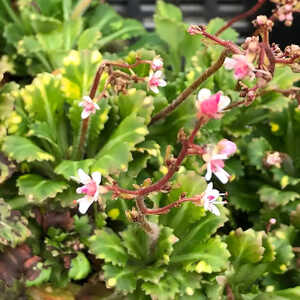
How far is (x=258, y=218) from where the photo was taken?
1.01 metres

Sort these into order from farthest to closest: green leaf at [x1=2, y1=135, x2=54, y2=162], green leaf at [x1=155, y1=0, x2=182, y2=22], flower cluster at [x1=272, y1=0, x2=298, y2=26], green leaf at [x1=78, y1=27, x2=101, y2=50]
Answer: green leaf at [x1=155, y1=0, x2=182, y2=22], green leaf at [x1=78, y1=27, x2=101, y2=50], green leaf at [x1=2, y1=135, x2=54, y2=162], flower cluster at [x1=272, y1=0, x2=298, y2=26]

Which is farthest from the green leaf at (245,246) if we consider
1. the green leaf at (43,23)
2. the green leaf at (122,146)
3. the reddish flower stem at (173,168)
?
the green leaf at (43,23)

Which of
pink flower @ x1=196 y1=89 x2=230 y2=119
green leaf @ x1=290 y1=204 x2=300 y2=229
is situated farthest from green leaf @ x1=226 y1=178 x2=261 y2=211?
pink flower @ x1=196 y1=89 x2=230 y2=119

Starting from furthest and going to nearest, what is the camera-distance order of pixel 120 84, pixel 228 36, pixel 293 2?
pixel 228 36 < pixel 120 84 < pixel 293 2

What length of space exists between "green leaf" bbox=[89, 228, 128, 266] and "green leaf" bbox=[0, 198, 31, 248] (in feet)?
0.40

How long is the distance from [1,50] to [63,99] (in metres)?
0.43

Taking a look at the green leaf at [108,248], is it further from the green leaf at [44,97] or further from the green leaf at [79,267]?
the green leaf at [44,97]

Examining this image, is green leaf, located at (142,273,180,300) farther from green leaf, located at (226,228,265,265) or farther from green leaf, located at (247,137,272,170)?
green leaf, located at (247,137,272,170)

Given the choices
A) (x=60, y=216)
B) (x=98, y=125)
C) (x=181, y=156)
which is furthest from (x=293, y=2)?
(x=60, y=216)

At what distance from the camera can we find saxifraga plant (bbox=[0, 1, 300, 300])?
2.59 ft

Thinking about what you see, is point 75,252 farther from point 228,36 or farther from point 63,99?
point 228,36

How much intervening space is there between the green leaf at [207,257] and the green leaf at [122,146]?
0.20 meters

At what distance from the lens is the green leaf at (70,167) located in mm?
821

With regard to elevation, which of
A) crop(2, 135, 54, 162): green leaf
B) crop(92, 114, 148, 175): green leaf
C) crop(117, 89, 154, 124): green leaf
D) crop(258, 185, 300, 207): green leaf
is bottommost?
crop(258, 185, 300, 207): green leaf
